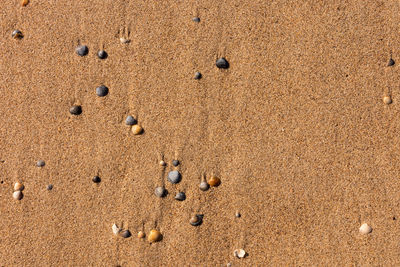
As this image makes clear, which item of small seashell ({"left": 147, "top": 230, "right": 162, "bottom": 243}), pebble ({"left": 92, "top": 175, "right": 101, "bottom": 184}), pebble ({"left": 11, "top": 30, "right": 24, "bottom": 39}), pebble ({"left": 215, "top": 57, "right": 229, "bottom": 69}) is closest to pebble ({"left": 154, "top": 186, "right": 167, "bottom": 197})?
small seashell ({"left": 147, "top": 230, "right": 162, "bottom": 243})

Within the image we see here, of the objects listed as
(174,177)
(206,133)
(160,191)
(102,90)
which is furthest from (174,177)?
(102,90)

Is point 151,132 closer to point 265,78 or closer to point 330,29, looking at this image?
point 265,78

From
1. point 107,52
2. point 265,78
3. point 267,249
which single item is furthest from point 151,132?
point 267,249

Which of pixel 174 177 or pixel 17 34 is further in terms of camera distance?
pixel 17 34

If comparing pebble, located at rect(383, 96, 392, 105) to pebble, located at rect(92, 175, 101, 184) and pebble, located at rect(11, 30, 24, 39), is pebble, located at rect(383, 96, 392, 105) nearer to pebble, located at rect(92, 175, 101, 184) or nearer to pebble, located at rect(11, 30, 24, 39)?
pebble, located at rect(92, 175, 101, 184)

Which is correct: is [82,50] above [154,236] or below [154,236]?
above

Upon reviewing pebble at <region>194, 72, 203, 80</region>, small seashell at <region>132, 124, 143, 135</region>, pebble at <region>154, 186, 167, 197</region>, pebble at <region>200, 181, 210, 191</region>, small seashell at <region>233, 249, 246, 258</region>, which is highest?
pebble at <region>194, 72, 203, 80</region>

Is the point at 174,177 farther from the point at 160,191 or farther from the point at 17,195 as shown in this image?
the point at 17,195
